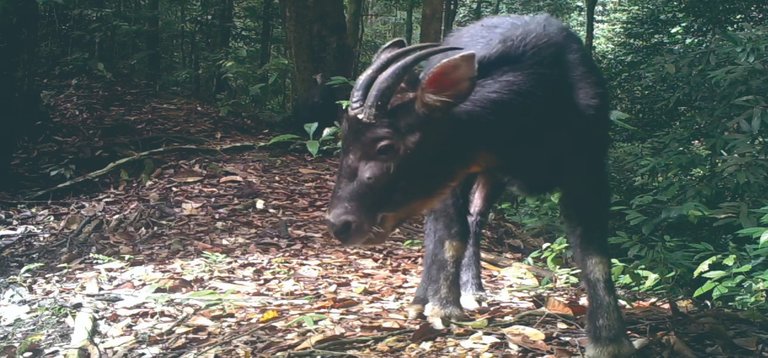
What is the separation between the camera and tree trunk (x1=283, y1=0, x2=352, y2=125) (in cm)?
793

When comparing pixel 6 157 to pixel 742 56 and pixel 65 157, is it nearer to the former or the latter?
pixel 65 157

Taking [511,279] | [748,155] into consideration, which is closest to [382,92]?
[511,279]

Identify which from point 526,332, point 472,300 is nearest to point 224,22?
point 472,300

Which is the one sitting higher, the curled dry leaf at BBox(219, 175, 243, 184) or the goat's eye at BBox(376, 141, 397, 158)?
the goat's eye at BBox(376, 141, 397, 158)

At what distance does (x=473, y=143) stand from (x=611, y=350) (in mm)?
1206

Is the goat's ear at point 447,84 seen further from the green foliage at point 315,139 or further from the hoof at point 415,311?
the green foliage at point 315,139

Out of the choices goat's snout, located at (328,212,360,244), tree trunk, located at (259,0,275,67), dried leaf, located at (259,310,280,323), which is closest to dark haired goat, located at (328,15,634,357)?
goat's snout, located at (328,212,360,244)

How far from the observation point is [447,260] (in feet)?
12.7

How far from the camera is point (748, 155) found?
4922 millimetres

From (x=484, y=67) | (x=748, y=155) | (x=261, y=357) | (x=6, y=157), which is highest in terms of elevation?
(x=484, y=67)

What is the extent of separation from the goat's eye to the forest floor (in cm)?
99

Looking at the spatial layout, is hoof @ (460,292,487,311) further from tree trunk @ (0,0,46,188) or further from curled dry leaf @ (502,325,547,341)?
tree trunk @ (0,0,46,188)

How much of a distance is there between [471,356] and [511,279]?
1725 mm

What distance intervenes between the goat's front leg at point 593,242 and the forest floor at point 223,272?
0.19 metres
